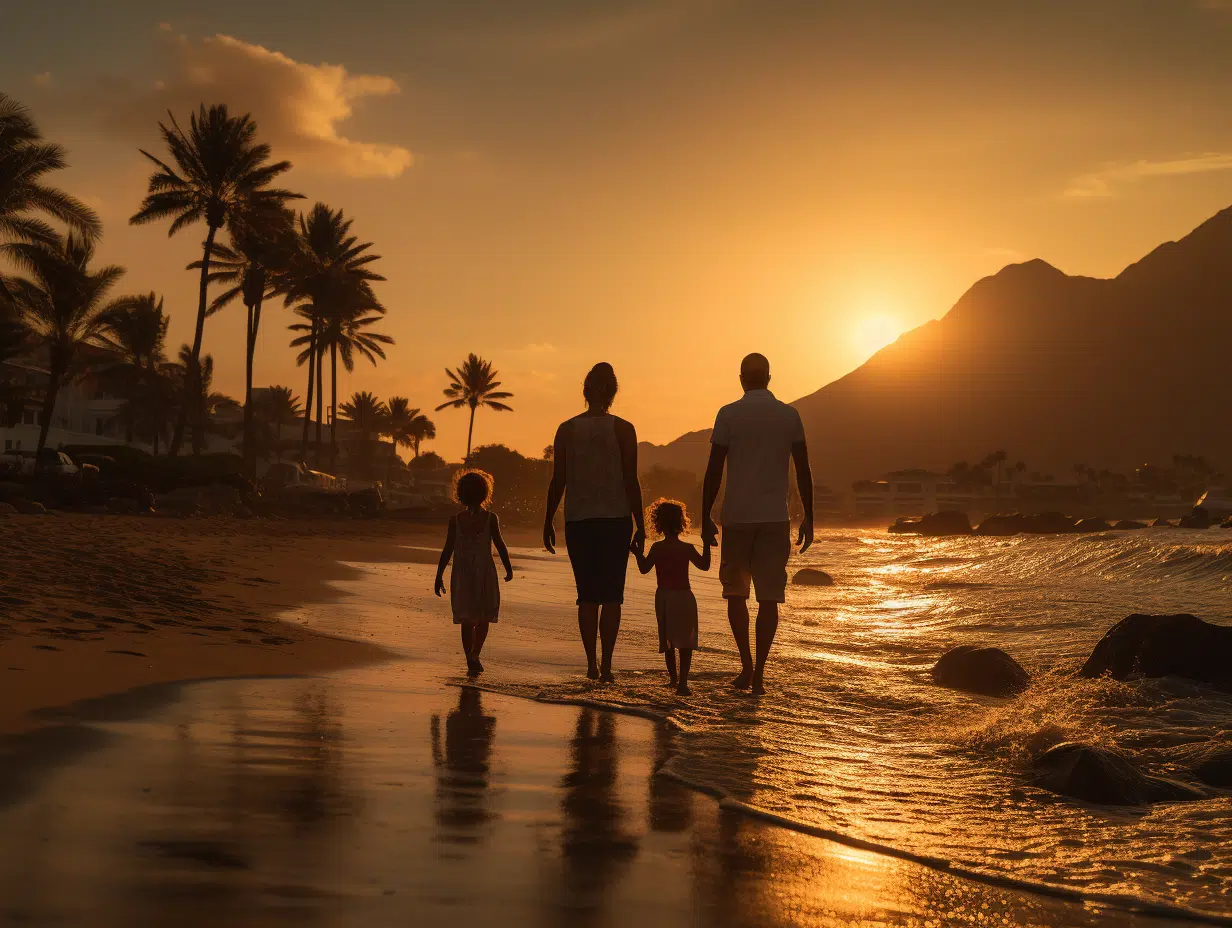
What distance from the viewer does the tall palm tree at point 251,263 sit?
4547cm

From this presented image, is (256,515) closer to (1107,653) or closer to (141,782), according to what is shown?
(1107,653)

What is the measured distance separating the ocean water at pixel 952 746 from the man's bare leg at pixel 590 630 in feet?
0.64

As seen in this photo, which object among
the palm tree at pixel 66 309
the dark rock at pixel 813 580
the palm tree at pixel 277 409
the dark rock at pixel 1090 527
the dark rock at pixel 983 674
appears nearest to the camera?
the dark rock at pixel 983 674

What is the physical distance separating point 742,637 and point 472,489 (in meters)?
2.24

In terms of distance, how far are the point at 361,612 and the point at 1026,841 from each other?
8.27m

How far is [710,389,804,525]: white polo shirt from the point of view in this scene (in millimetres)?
7391

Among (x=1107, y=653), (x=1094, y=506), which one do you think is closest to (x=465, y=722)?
(x=1107, y=653)

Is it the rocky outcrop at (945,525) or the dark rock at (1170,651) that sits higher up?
the rocky outcrop at (945,525)

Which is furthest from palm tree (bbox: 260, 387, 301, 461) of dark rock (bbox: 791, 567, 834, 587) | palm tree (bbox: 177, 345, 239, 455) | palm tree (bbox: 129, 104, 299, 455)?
dark rock (bbox: 791, 567, 834, 587)

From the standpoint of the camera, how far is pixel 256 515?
1463 inches

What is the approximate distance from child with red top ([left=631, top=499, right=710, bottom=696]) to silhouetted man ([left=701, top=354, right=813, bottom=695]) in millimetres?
248

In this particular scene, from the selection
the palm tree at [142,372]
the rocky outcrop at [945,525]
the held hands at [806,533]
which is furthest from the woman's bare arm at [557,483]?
the rocky outcrop at [945,525]

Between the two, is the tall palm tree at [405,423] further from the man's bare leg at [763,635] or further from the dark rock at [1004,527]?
the man's bare leg at [763,635]

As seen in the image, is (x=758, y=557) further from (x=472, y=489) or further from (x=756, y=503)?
(x=472, y=489)
